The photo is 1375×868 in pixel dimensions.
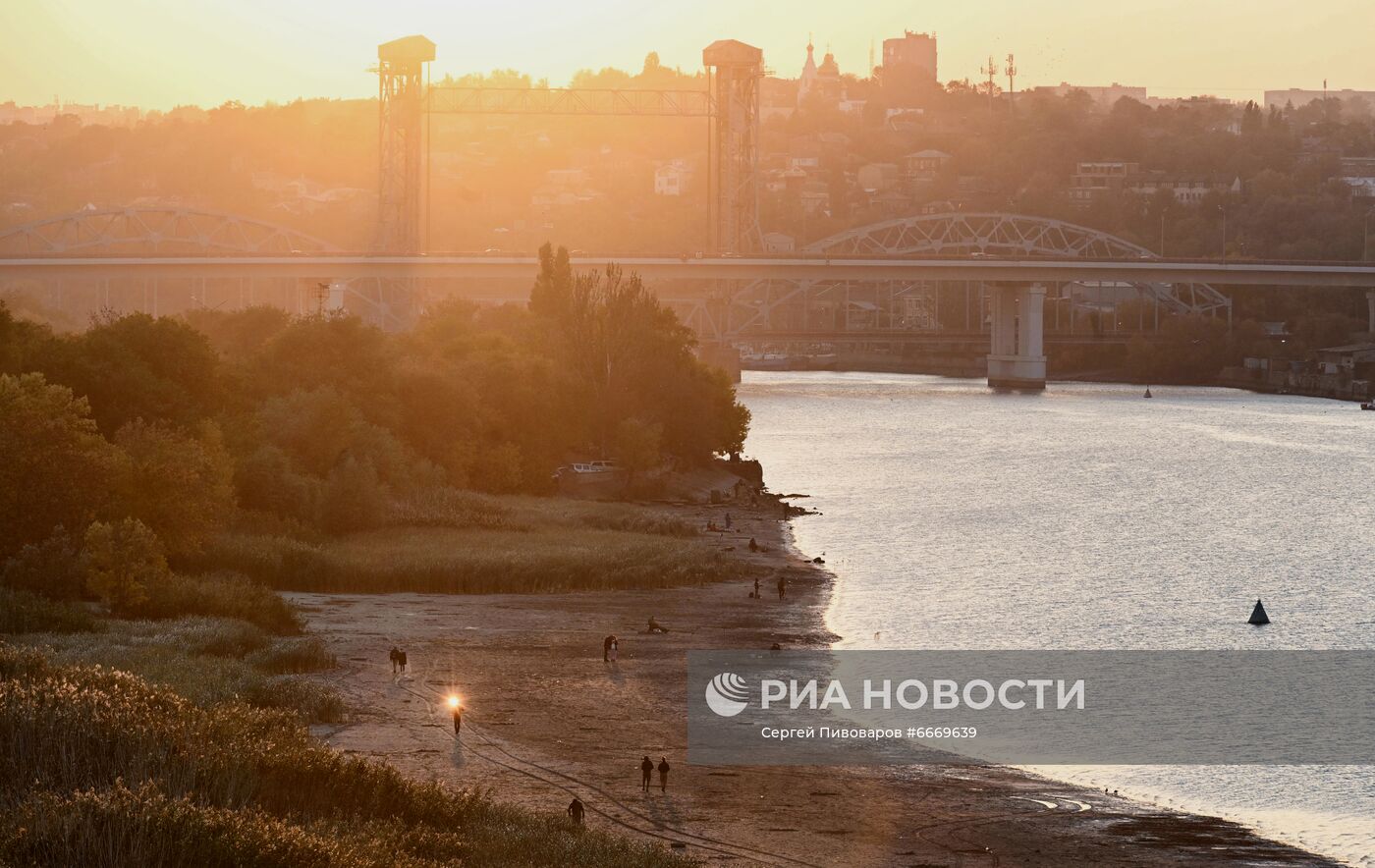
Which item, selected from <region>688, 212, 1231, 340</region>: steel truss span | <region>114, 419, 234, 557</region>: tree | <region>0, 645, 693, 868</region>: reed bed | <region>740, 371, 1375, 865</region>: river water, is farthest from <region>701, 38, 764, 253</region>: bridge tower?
<region>0, 645, 693, 868</region>: reed bed

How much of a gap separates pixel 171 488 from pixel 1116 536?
2901 cm

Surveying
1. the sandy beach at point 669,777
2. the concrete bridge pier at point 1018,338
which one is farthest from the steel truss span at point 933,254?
the sandy beach at point 669,777

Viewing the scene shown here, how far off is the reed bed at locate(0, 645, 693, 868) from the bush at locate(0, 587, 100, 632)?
23.1ft

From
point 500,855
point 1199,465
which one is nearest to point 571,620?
point 500,855

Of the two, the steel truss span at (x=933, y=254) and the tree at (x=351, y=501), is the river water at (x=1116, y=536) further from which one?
the steel truss span at (x=933, y=254)

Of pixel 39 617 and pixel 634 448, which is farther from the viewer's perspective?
pixel 634 448

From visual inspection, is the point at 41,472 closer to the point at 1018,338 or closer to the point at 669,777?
the point at 669,777

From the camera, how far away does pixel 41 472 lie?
31922 mm

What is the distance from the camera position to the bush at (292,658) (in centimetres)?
2573

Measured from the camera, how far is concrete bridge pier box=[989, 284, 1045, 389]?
12719 centimetres

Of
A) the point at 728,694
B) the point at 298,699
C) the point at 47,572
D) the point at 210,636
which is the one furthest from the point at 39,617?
the point at 728,694

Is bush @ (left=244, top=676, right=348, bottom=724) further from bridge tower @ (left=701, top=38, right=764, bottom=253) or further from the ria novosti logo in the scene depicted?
bridge tower @ (left=701, top=38, right=764, bottom=253)

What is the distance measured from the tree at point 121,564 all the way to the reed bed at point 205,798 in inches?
381

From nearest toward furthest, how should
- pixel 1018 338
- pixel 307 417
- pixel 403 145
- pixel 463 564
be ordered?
pixel 463 564 < pixel 307 417 < pixel 403 145 < pixel 1018 338
